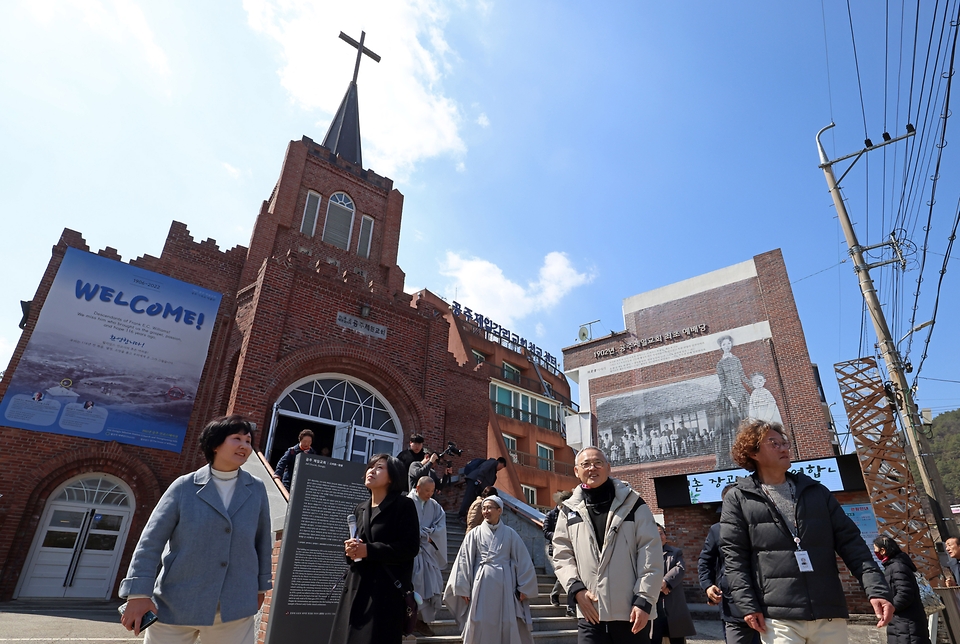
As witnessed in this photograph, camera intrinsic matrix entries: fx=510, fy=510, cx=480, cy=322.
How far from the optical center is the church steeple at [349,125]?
20.1 meters

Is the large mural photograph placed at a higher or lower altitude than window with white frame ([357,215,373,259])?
lower

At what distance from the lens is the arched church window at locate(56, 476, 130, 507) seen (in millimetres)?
10320

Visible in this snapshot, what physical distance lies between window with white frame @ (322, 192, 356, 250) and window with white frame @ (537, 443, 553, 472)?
1849 cm

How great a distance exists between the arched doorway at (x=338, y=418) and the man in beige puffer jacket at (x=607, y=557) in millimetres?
8803

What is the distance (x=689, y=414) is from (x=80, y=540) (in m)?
22.5

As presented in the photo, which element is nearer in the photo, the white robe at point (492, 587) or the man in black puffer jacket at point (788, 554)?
the man in black puffer jacket at point (788, 554)

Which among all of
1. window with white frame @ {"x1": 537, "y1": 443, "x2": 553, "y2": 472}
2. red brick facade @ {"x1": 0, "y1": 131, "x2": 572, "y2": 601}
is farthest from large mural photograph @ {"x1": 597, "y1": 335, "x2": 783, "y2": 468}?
red brick facade @ {"x1": 0, "y1": 131, "x2": 572, "y2": 601}

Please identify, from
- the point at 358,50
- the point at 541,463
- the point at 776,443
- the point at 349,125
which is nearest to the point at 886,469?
the point at 776,443

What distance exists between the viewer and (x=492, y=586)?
4648 mm

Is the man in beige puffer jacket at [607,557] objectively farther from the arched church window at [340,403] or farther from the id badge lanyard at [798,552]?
the arched church window at [340,403]

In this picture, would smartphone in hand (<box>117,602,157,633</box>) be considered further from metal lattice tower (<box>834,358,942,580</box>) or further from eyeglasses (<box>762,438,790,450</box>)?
metal lattice tower (<box>834,358,942,580</box>)

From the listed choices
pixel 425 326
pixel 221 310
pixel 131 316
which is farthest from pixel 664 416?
pixel 131 316

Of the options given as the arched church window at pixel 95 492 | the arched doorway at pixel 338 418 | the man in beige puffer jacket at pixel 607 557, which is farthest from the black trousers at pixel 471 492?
the arched church window at pixel 95 492

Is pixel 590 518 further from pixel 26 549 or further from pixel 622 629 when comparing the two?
pixel 26 549
